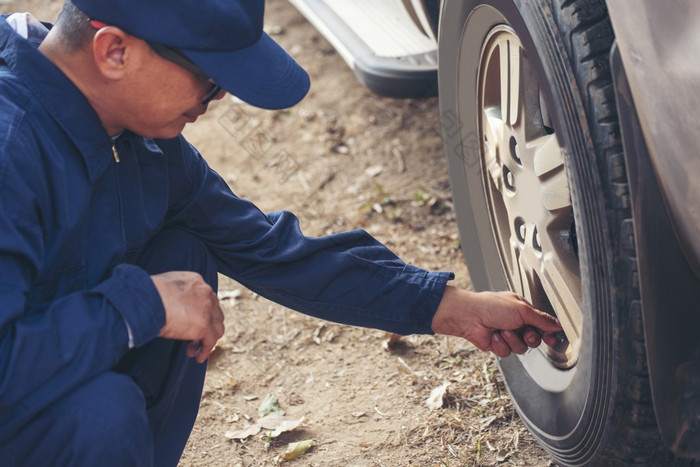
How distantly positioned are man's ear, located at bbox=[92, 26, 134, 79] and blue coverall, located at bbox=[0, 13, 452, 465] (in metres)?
0.09

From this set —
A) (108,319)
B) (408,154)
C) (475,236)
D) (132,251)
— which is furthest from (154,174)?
(408,154)

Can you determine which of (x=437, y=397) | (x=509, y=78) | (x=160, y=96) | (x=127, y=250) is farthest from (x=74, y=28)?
(x=437, y=397)

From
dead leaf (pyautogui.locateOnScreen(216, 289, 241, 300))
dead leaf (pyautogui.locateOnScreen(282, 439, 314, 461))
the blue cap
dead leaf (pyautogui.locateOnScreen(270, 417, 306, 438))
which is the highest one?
the blue cap

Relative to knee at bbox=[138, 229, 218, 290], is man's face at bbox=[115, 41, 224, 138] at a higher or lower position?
higher

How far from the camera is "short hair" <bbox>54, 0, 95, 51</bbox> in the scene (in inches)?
65.6

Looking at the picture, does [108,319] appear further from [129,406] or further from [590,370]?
[590,370]

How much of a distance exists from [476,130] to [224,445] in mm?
1125

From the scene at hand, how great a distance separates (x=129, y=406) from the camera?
1.67m

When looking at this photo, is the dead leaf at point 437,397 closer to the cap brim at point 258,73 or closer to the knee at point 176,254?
the knee at point 176,254

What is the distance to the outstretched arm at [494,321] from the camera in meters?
2.04

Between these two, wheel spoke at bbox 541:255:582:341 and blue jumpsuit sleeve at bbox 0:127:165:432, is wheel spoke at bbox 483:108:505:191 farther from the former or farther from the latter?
blue jumpsuit sleeve at bbox 0:127:165:432

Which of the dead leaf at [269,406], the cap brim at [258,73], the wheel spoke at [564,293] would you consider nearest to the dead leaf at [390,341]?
the dead leaf at [269,406]

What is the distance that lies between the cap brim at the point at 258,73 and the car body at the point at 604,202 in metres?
0.49

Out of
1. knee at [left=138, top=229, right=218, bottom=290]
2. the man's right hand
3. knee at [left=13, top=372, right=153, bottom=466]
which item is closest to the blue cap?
the man's right hand
